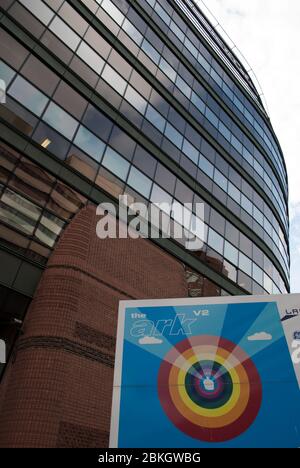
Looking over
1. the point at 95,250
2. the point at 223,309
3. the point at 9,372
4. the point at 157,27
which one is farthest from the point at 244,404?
the point at 157,27

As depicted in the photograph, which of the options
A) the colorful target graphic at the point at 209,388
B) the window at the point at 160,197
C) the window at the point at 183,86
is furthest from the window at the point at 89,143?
the colorful target graphic at the point at 209,388

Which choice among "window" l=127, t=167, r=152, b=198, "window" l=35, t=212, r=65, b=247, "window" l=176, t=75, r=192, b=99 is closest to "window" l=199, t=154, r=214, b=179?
"window" l=176, t=75, r=192, b=99

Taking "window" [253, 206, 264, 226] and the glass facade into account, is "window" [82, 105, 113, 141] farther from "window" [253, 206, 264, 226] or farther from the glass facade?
"window" [253, 206, 264, 226]

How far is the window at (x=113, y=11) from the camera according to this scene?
19.0 metres

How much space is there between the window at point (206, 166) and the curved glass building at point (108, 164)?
103 mm

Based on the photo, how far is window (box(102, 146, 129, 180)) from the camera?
15663 millimetres

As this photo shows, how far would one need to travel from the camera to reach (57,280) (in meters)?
12.2

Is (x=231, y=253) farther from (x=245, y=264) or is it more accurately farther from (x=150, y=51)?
(x=150, y=51)

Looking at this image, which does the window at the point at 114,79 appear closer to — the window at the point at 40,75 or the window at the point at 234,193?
Answer: the window at the point at 40,75

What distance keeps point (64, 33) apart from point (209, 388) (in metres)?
15.5

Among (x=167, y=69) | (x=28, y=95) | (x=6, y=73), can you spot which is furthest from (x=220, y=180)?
(x=6, y=73)

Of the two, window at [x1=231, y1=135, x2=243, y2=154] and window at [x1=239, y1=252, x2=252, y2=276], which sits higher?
window at [x1=231, y1=135, x2=243, y2=154]

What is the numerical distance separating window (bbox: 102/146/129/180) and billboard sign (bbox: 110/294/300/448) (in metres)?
10.2
